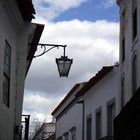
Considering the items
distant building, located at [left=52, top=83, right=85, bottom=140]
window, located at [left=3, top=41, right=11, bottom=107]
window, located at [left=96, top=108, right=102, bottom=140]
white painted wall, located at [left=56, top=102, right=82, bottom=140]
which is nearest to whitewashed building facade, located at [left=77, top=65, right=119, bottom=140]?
window, located at [left=96, top=108, right=102, bottom=140]

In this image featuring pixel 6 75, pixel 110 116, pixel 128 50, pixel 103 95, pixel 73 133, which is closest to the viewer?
pixel 6 75

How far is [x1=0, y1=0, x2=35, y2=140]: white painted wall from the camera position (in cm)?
1365

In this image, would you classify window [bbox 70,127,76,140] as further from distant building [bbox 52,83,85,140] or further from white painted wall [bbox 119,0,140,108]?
white painted wall [bbox 119,0,140,108]

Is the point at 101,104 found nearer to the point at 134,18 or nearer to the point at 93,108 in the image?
the point at 93,108

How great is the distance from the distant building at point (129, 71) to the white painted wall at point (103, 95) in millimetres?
1749

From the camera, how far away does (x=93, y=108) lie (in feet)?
88.7

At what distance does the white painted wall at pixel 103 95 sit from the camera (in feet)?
73.5

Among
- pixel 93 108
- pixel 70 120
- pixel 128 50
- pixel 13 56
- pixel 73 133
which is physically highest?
pixel 70 120

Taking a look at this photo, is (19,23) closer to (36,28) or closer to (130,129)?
(36,28)

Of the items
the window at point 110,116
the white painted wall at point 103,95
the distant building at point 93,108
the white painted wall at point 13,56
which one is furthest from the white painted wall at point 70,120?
the white painted wall at point 13,56

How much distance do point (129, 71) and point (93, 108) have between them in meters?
9.09

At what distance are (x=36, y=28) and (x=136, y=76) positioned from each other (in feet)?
10.6

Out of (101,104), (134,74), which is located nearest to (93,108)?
(101,104)

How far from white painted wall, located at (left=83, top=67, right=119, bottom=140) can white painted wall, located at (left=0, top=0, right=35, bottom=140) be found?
247 inches
